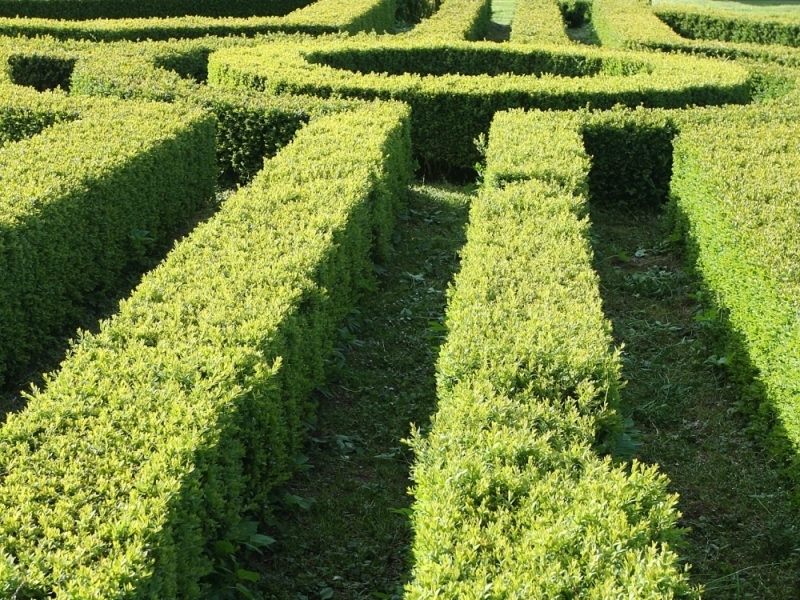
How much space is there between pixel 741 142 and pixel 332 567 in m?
7.37

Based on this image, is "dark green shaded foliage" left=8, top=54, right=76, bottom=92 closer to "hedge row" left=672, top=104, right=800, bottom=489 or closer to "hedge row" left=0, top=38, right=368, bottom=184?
"hedge row" left=0, top=38, right=368, bottom=184

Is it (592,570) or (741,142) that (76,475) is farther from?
(741,142)

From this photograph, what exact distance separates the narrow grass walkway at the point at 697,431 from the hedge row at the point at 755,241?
0.26 metres

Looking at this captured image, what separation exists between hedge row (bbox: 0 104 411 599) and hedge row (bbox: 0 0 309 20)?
16.4m

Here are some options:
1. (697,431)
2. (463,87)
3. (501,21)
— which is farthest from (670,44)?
(697,431)

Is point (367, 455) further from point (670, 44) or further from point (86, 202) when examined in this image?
point (670, 44)

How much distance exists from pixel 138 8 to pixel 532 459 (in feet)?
71.5

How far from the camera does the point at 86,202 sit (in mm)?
8516

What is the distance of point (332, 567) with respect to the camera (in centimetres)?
559

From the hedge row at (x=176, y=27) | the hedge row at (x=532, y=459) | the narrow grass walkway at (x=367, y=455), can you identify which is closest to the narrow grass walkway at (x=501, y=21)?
the hedge row at (x=176, y=27)

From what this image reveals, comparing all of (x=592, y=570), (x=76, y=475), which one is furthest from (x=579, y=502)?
(x=76, y=475)

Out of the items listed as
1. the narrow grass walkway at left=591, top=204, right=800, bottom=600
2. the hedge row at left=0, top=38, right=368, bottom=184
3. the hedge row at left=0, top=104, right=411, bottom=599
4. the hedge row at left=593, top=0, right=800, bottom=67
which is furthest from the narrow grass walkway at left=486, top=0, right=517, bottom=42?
the hedge row at left=0, top=104, right=411, bottom=599

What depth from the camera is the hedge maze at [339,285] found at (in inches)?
163

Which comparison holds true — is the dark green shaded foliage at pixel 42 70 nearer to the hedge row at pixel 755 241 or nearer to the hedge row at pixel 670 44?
the hedge row at pixel 755 241
